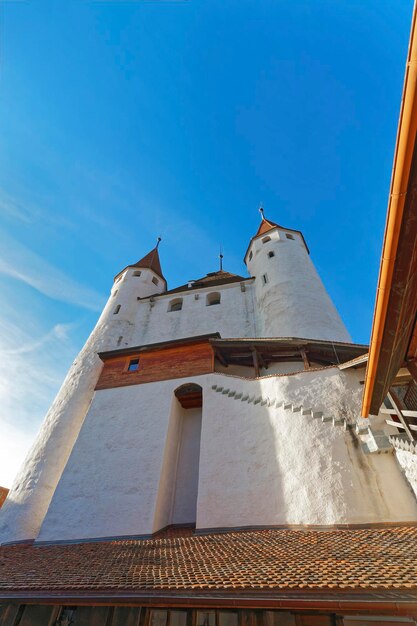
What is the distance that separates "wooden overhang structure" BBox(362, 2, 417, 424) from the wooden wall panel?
6641mm

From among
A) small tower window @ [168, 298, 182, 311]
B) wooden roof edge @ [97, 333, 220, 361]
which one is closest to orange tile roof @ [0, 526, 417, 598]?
wooden roof edge @ [97, 333, 220, 361]

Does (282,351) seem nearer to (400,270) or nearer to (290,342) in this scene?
(290,342)

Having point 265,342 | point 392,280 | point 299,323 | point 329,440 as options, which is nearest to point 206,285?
point 299,323

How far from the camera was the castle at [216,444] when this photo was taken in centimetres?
772

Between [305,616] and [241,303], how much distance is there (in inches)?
607

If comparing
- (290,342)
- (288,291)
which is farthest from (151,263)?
(290,342)

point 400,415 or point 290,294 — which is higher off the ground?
point 290,294

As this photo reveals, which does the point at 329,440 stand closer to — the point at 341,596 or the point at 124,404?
the point at 341,596

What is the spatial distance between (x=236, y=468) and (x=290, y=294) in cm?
986

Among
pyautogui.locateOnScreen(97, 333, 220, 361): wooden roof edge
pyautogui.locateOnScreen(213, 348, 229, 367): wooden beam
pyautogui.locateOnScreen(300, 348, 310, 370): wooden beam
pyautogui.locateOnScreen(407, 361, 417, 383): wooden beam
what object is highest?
pyautogui.locateOnScreen(97, 333, 220, 361): wooden roof edge

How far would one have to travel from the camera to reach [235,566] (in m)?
4.96

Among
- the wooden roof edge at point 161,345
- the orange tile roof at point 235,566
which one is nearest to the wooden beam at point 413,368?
the orange tile roof at point 235,566

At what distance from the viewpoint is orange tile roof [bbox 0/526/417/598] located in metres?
4.01

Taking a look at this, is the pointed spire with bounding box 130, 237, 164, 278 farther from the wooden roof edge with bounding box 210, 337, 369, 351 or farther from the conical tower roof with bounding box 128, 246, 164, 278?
the wooden roof edge with bounding box 210, 337, 369, 351
